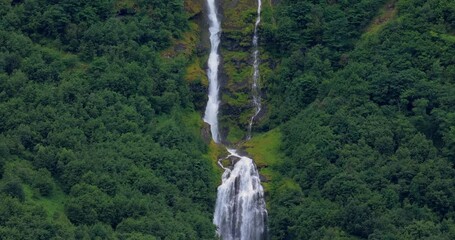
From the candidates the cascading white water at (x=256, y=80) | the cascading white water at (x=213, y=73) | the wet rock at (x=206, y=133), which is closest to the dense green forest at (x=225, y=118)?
the wet rock at (x=206, y=133)

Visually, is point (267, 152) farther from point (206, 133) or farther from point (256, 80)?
point (256, 80)

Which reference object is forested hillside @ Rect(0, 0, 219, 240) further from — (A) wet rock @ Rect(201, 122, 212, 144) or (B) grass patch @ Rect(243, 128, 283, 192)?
(B) grass patch @ Rect(243, 128, 283, 192)

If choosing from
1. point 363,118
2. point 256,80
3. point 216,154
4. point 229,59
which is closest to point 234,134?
point 256,80

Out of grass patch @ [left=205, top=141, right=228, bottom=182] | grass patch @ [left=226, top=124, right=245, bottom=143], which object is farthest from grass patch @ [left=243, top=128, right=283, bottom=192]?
grass patch @ [left=205, top=141, right=228, bottom=182]

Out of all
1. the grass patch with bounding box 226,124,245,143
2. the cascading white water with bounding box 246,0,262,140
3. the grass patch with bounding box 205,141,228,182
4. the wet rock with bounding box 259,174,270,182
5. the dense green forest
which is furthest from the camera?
the cascading white water with bounding box 246,0,262,140

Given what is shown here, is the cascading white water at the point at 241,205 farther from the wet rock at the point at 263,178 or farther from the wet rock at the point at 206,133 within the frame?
the wet rock at the point at 206,133
